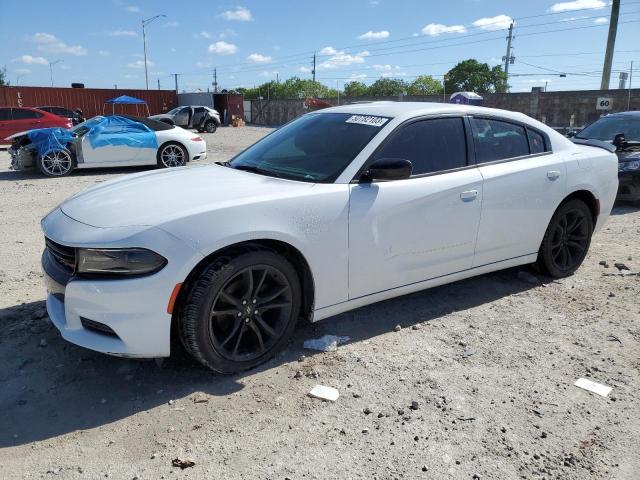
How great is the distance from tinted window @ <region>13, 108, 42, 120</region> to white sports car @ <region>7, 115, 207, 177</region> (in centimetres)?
636

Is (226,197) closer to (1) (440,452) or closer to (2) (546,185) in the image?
(1) (440,452)

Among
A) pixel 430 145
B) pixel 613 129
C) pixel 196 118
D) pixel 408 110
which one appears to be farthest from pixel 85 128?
pixel 196 118

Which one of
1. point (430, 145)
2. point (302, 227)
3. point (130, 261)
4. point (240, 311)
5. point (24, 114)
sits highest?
point (24, 114)

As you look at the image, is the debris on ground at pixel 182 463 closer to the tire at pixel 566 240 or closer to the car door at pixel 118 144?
the tire at pixel 566 240

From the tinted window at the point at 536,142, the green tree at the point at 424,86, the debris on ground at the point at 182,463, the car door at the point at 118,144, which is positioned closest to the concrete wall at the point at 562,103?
the car door at the point at 118,144

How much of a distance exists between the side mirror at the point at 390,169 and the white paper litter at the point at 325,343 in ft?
3.80

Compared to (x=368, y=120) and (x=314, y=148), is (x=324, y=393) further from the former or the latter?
(x=368, y=120)

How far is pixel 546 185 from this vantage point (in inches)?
179

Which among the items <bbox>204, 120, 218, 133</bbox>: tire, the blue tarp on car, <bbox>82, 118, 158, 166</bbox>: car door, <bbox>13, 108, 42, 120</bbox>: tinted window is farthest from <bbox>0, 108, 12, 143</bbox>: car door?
<bbox>204, 120, 218, 133</bbox>: tire

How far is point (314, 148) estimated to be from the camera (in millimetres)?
3924

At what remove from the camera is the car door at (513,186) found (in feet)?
13.7

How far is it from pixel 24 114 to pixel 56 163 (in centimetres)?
764

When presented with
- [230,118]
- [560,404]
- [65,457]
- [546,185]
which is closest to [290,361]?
[65,457]

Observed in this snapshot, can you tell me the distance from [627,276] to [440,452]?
11.8ft
